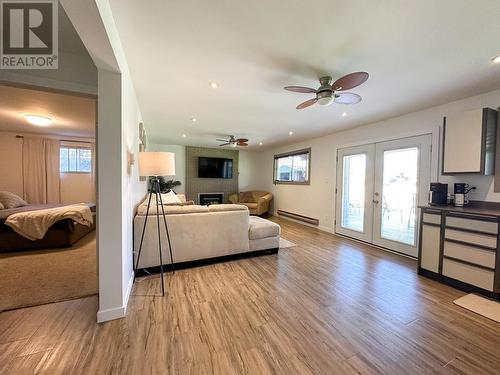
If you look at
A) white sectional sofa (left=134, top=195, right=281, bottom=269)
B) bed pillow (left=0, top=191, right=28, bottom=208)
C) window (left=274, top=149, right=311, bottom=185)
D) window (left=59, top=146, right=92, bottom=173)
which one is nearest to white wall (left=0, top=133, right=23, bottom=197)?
window (left=59, top=146, right=92, bottom=173)

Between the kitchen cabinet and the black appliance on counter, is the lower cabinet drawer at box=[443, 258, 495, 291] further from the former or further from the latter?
the black appliance on counter

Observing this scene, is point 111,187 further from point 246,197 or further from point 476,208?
point 246,197

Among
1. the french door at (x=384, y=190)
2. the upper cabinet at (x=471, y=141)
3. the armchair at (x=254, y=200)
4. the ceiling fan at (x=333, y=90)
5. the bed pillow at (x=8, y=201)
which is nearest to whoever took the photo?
the ceiling fan at (x=333, y=90)

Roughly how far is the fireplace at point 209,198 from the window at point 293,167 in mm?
2173

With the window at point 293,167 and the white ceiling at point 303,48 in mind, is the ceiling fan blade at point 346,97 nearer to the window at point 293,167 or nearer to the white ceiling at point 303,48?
the white ceiling at point 303,48

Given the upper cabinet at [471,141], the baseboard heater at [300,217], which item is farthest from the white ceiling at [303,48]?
the baseboard heater at [300,217]

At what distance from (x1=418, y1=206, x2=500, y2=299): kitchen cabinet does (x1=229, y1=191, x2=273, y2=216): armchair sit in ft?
14.6

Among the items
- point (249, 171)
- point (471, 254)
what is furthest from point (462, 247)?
point (249, 171)

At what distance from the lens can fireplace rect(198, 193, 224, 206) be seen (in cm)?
753

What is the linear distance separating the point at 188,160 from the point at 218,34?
592cm

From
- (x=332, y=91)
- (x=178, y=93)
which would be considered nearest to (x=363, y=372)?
(x=332, y=91)

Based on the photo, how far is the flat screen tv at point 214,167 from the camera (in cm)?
738

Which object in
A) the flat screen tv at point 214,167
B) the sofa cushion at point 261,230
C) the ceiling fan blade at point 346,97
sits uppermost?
the ceiling fan blade at point 346,97

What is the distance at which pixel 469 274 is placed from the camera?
2369 mm
